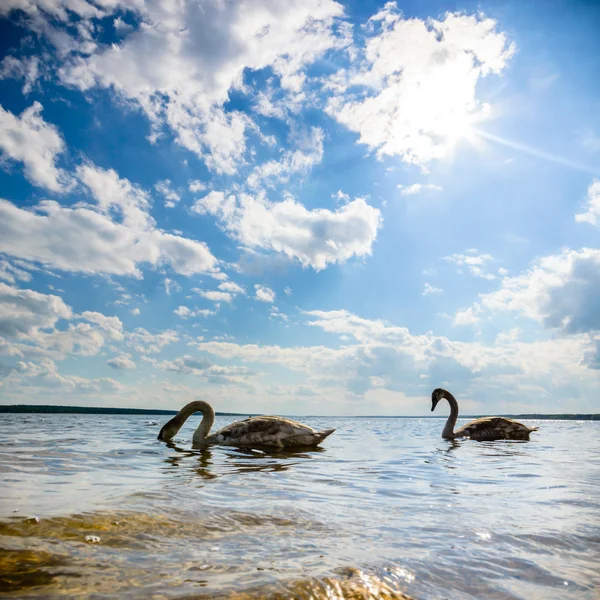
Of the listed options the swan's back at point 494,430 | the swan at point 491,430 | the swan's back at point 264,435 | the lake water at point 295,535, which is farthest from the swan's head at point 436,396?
the lake water at point 295,535

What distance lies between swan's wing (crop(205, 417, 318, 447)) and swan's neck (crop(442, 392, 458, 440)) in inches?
363

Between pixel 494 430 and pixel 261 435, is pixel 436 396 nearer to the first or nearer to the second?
pixel 494 430

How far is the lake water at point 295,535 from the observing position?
130 inches

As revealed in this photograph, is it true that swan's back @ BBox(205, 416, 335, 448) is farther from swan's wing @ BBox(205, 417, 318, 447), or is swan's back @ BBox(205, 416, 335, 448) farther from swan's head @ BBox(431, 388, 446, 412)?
swan's head @ BBox(431, 388, 446, 412)

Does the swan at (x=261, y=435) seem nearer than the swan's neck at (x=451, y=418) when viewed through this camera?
Yes

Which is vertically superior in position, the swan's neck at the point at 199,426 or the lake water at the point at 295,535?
the swan's neck at the point at 199,426

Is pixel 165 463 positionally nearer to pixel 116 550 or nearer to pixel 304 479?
pixel 304 479

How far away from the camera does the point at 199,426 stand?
52.7 feet

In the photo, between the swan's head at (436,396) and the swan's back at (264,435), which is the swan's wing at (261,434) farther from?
the swan's head at (436,396)

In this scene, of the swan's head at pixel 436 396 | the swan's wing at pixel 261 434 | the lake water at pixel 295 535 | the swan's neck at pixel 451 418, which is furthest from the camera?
the swan's head at pixel 436 396

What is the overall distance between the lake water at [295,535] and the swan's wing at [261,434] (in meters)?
5.99

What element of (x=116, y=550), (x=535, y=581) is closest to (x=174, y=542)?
(x=116, y=550)

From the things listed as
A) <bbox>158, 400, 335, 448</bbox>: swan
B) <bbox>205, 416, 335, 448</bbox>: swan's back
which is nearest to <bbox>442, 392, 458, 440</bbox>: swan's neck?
<bbox>158, 400, 335, 448</bbox>: swan

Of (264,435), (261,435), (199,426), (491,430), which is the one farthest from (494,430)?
(199,426)
